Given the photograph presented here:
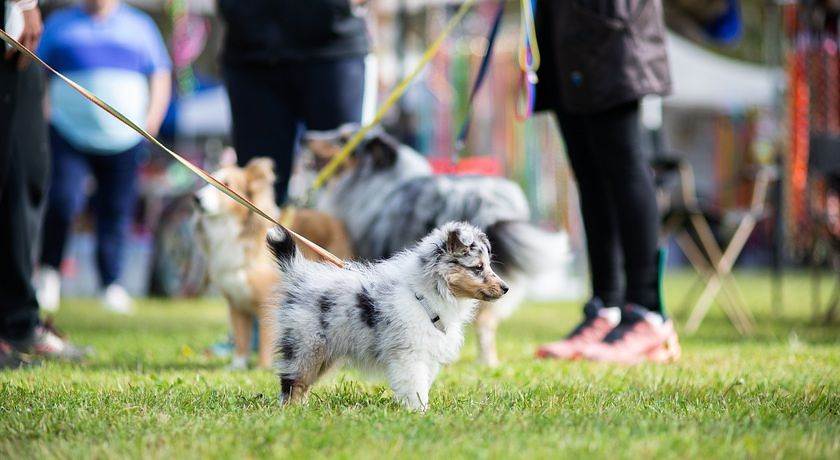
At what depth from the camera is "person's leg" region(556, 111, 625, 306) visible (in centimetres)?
422

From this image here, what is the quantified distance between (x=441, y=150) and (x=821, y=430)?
6.88 meters

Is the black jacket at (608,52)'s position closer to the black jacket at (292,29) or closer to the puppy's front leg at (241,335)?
the black jacket at (292,29)

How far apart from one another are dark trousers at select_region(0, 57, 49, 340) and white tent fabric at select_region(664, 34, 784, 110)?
9.51 meters

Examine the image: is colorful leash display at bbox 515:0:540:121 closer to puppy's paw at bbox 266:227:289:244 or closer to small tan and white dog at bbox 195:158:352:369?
small tan and white dog at bbox 195:158:352:369

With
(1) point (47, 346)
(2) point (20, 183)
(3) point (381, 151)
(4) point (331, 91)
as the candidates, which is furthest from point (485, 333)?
(2) point (20, 183)

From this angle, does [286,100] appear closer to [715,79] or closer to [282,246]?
[282,246]

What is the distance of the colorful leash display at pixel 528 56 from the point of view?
3.87 m

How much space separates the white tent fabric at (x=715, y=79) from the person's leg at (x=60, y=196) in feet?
25.3

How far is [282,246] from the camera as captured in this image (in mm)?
2957

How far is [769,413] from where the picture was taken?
8.65 ft

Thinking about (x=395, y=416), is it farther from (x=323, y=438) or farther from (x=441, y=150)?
(x=441, y=150)

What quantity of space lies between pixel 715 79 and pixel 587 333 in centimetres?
875

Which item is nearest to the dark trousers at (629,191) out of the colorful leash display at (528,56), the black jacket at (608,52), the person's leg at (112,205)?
the black jacket at (608,52)

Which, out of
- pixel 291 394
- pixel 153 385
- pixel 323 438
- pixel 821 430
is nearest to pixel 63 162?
pixel 153 385
